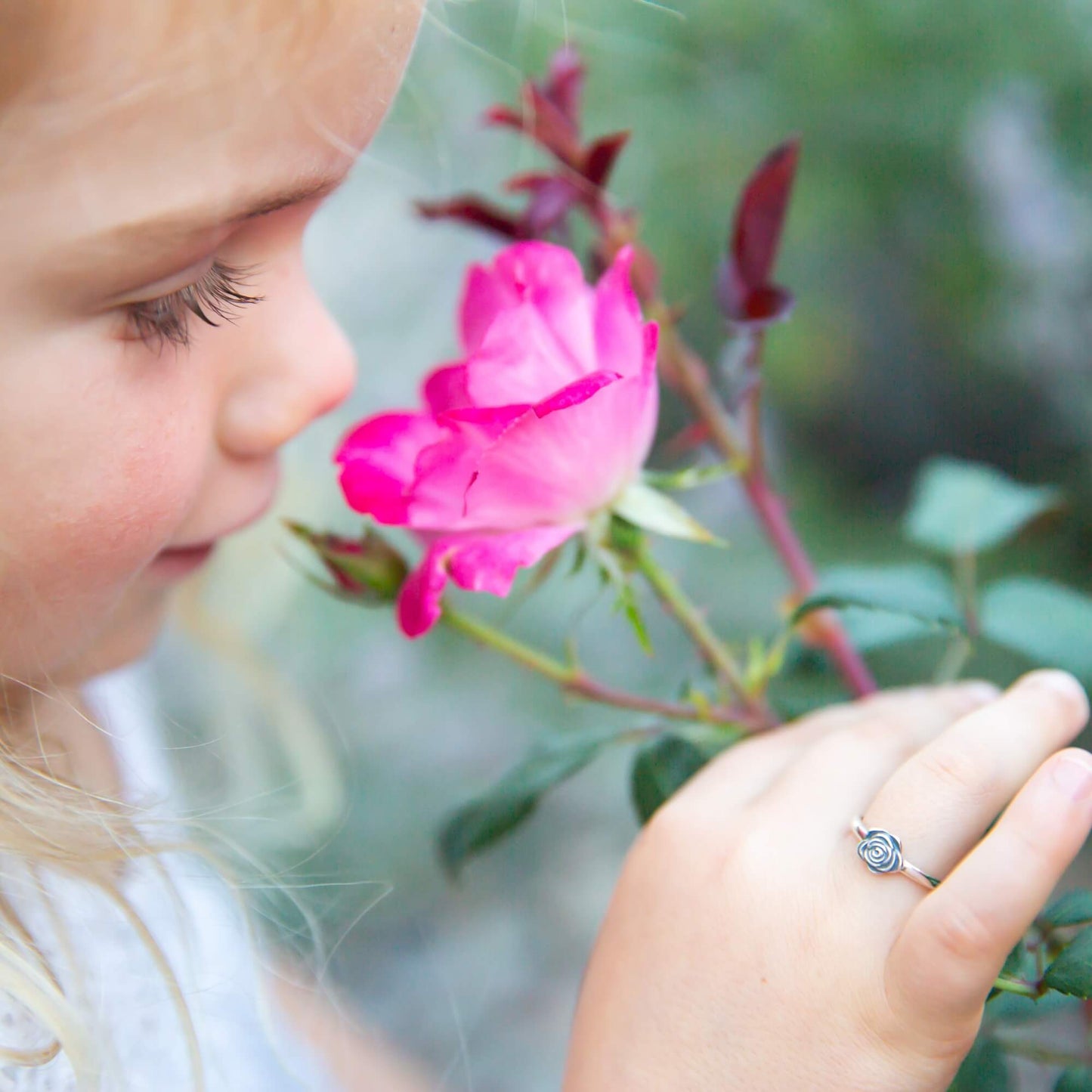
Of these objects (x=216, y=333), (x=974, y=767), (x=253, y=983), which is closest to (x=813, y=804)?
(x=974, y=767)

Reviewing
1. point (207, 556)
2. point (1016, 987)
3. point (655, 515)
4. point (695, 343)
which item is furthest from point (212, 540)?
point (695, 343)

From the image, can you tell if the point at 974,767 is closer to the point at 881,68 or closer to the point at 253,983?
the point at 253,983

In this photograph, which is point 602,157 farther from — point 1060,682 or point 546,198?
point 1060,682

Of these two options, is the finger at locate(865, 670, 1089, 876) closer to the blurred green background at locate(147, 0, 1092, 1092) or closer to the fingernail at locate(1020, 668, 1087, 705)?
the fingernail at locate(1020, 668, 1087, 705)

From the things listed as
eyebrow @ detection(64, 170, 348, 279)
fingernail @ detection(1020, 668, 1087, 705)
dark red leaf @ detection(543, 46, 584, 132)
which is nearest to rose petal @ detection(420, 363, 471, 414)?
eyebrow @ detection(64, 170, 348, 279)

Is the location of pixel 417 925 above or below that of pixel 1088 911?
below
